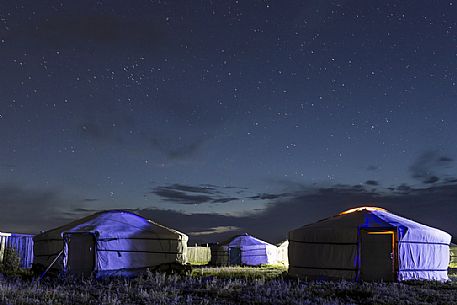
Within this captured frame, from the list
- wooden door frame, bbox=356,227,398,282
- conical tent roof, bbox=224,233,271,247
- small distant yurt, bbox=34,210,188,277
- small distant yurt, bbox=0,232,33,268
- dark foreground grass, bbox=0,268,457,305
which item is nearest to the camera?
dark foreground grass, bbox=0,268,457,305

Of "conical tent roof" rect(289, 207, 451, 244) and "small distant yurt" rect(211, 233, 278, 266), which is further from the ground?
"conical tent roof" rect(289, 207, 451, 244)

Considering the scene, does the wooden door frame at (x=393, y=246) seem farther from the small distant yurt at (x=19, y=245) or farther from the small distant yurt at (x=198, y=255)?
the small distant yurt at (x=198, y=255)

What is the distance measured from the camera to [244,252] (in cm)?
3006

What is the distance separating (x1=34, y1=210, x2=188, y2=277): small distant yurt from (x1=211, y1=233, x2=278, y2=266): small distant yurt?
11812 mm

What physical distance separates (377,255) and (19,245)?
13962mm

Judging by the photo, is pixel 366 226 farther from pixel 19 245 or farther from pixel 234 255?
pixel 234 255

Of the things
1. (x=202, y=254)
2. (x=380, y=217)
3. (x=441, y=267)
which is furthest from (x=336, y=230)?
(x=202, y=254)

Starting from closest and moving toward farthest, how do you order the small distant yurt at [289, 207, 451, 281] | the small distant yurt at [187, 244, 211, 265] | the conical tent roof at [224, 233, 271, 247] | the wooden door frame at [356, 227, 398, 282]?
1. the wooden door frame at [356, 227, 398, 282]
2. the small distant yurt at [289, 207, 451, 281]
3. the conical tent roof at [224, 233, 271, 247]
4. the small distant yurt at [187, 244, 211, 265]

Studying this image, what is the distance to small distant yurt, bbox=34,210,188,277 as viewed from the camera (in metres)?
16.7

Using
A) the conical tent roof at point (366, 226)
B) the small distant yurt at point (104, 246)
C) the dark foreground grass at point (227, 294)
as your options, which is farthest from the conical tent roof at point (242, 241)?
the dark foreground grass at point (227, 294)

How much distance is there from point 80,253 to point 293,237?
6438 mm

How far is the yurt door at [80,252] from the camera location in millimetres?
16891

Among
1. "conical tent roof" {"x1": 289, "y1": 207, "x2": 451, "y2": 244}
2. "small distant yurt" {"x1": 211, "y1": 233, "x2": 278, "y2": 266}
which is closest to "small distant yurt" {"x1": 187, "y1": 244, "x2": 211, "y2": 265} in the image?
"small distant yurt" {"x1": 211, "y1": 233, "x2": 278, "y2": 266}

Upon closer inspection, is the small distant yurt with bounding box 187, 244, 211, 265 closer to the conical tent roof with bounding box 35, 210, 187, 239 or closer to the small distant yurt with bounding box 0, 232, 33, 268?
the small distant yurt with bounding box 0, 232, 33, 268
